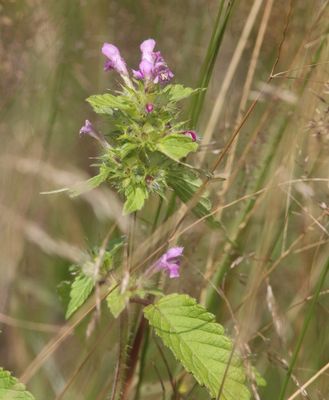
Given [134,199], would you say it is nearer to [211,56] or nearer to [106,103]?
[106,103]

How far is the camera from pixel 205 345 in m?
1.09

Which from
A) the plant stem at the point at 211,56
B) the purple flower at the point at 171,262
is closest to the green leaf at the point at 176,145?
the purple flower at the point at 171,262

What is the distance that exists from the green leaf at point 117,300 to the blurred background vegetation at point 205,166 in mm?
190

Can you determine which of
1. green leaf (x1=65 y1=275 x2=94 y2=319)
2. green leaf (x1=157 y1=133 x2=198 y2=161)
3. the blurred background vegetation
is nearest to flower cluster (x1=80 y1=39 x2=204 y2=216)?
green leaf (x1=157 y1=133 x2=198 y2=161)

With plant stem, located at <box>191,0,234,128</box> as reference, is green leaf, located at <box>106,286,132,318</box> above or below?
below

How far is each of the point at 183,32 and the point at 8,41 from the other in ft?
1.91

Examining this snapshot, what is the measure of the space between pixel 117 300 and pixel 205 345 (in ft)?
0.47

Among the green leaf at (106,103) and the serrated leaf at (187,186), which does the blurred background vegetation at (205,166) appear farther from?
the green leaf at (106,103)

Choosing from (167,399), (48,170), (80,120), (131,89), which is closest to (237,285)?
(167,399)

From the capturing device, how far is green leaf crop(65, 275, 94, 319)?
1107 millimetres

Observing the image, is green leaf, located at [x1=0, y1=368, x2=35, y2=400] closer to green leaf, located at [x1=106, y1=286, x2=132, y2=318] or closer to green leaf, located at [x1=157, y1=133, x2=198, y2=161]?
green leaf, located at [x1=106, y1=286, x2=132, y2=318]

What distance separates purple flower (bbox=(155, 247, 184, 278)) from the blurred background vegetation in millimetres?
124

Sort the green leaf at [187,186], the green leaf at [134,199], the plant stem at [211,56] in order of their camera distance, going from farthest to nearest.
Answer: the plant stem at [211,56] < the green leaf at [187,186] < the green leaf at [134,199]

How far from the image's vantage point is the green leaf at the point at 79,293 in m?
1.11
